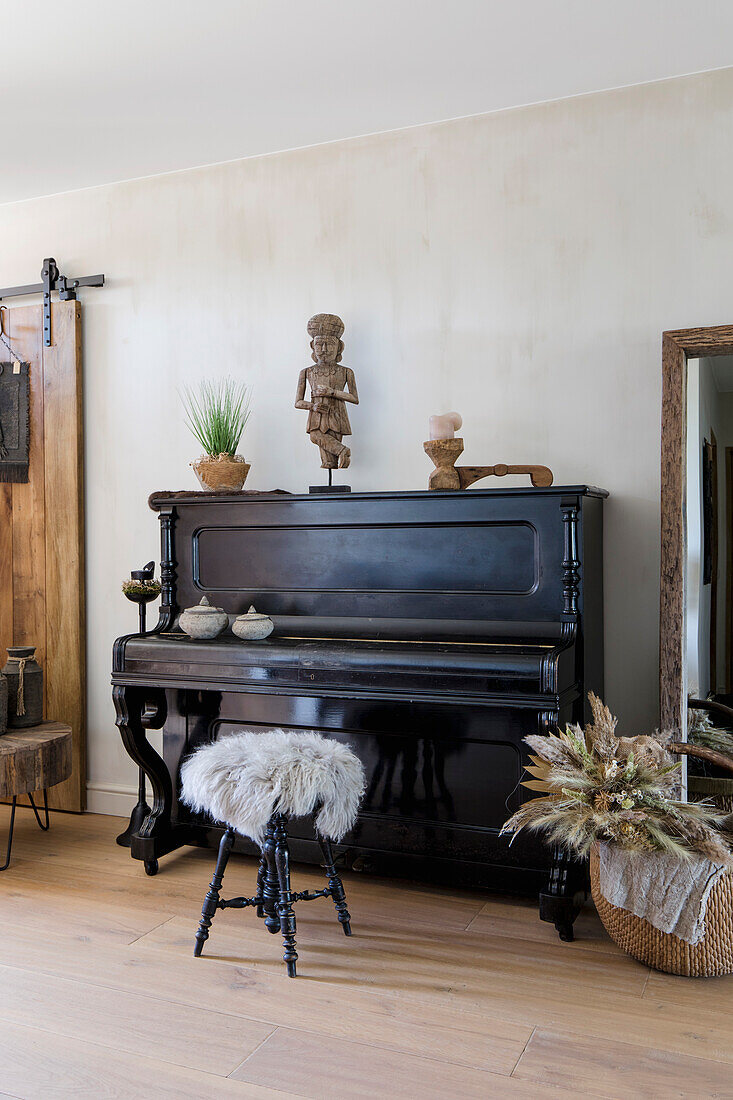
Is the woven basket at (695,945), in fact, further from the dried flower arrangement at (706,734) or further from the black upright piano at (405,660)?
the dried flower arrangement at (706,734)

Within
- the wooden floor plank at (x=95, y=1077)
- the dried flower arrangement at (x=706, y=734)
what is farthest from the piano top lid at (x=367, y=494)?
the wooden floor plank at (x=95, y=1077)

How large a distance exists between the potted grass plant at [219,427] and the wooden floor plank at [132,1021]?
5.64 feet

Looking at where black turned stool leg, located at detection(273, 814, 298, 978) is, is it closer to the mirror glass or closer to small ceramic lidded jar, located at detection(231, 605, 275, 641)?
small ceramic lidded jar, located at detection(231, 605, 275, 641)

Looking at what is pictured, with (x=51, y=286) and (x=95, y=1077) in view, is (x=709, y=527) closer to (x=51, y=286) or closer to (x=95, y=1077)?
(x=95, y=1077)

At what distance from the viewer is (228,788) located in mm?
2357

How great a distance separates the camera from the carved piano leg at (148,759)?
3039 mm

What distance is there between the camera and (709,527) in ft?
9.20

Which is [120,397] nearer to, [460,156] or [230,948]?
[460,156]

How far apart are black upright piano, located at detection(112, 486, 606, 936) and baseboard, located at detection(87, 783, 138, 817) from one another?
0.68m

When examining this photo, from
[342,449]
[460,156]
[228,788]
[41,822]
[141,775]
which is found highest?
[460,156]

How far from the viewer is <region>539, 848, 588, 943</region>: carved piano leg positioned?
2561mm

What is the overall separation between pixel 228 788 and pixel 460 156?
2.37 metres

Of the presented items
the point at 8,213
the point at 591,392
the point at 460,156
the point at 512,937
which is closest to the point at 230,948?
the point at 512,937

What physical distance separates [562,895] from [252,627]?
1.27m
